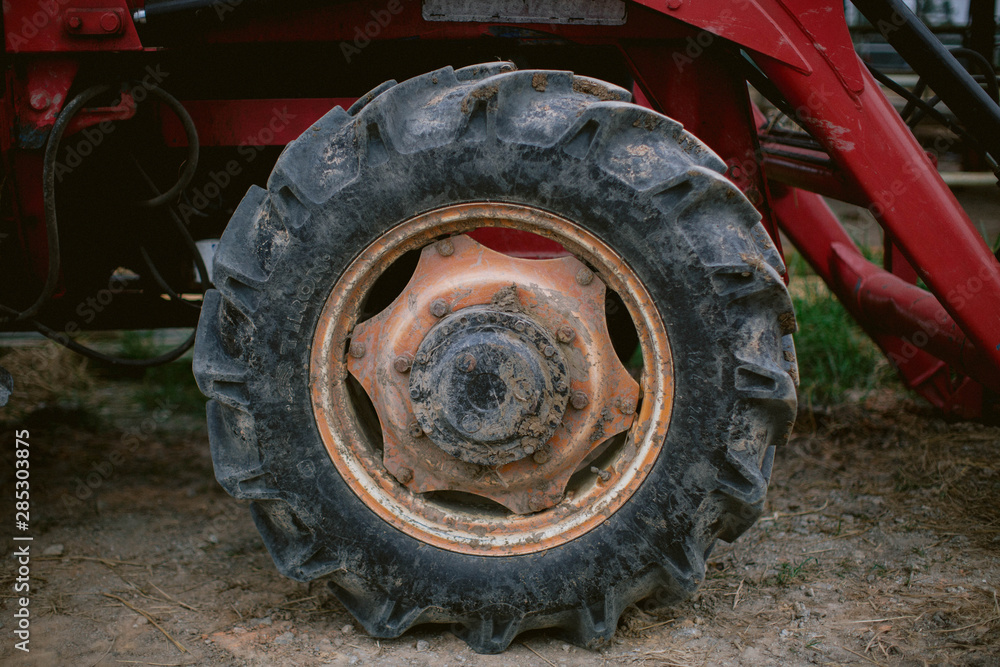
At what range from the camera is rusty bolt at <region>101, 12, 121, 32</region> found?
1974mm

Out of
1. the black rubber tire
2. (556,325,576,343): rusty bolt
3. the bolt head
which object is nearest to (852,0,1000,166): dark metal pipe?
the black rubber tire

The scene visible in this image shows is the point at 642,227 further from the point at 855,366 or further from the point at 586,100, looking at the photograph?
the point at 855,366

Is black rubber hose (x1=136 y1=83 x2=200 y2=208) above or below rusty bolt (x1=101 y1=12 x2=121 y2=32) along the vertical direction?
below

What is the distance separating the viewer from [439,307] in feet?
6.29

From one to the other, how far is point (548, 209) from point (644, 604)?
3.96 ft

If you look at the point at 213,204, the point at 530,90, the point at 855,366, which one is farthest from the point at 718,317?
the point at 855,366

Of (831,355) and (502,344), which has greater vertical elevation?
(502,344)

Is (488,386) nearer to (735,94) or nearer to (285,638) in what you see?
(285,638)

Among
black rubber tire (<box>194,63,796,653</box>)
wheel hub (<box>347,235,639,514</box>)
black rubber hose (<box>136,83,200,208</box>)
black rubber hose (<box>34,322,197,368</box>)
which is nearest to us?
black rubber tire (<box>194,63,796,653</box>)

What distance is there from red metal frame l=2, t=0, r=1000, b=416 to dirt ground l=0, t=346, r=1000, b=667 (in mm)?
674

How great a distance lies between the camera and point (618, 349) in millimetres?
2742

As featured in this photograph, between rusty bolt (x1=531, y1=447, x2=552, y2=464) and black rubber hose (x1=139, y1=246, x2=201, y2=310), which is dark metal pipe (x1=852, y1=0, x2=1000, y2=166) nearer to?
rusty bolt (x1=531, y1=447, x2=552, y2=464)

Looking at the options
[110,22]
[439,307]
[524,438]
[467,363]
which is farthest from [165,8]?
[524,438]

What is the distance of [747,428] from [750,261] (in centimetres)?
40
